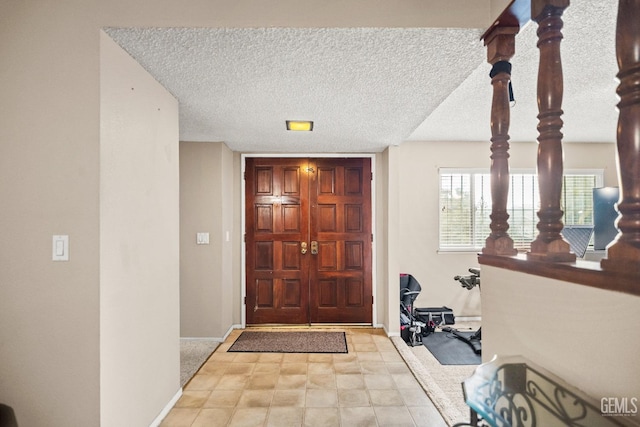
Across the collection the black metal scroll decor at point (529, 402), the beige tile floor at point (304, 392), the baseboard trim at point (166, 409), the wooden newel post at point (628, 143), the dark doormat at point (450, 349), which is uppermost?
the wooden newel post at point (628, 143)

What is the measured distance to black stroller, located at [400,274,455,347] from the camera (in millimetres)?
4223

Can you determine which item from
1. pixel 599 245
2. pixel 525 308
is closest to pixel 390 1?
pixel 525 308

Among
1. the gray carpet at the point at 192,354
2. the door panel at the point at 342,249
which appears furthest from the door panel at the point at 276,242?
the gray carpet at the point at 192,354

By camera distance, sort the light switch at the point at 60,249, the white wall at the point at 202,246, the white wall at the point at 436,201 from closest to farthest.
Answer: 1. the light switch at the point at 60,249
2. the white wall at the point at 202,246
3. the white wall at the point at 436,201

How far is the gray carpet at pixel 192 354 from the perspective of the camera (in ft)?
10.4

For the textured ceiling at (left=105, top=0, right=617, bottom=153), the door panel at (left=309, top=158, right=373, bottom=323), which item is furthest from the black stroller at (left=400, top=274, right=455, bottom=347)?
the textured ceiling at (left=105, top=0, right=617, bottom=153)

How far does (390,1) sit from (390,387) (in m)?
2.72

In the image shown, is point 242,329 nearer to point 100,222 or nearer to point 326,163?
point 326,163

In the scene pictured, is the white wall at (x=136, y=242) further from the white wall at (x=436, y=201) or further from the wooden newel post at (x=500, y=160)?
the white wall at (x=436, y=201)

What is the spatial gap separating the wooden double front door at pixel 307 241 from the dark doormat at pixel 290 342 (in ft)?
1.18

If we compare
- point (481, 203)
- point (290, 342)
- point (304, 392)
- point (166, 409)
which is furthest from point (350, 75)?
point (481, 203)

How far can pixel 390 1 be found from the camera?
177cm

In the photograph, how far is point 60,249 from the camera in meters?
1.71

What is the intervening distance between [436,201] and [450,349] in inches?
76.1
